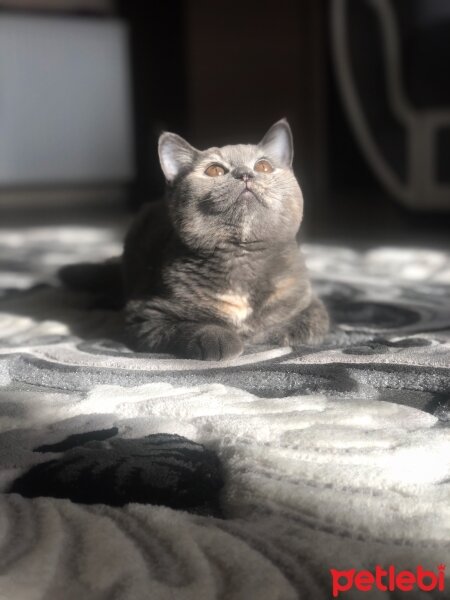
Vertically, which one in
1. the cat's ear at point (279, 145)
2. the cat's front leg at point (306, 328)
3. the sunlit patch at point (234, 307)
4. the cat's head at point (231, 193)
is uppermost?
the cat's ear at point (279, 145)

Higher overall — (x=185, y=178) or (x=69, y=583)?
(x=185, y=178)

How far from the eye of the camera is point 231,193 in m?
1.03

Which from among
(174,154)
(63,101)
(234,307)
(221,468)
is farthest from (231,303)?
(63,101)

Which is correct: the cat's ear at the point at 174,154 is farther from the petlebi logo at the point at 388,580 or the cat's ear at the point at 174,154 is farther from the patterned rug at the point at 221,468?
the petlebi logo at the point at 388,580

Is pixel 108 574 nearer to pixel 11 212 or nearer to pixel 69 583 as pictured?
pixel 69 583

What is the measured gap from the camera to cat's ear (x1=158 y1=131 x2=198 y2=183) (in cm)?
109

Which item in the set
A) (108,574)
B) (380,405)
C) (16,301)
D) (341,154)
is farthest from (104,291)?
(341,154)

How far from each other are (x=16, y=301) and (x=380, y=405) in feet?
2.90

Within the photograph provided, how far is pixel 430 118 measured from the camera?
8.47ft

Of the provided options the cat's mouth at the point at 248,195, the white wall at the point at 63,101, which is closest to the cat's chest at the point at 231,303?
the cat's mouth at the point at 248,195

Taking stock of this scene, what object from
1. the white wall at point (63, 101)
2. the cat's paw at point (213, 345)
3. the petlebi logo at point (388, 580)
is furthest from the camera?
the white wall at point (63, 101)

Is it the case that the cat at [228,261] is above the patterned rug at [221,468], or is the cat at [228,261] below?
above

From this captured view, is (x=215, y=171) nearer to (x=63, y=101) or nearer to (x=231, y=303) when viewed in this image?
(x=231, y=303)

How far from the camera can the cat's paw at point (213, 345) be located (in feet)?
3.26
